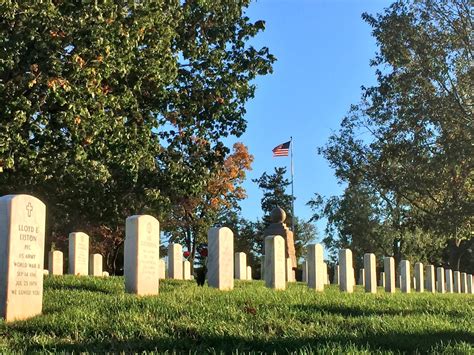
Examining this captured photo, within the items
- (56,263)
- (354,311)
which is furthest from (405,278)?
(354,311)

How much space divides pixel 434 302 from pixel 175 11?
1108 centimetres

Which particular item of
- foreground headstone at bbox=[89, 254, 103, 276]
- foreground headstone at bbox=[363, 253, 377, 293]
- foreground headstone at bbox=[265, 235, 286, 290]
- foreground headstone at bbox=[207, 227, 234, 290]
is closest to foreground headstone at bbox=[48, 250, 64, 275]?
foreground headstone at bbox=[89, 254, 103, 276]

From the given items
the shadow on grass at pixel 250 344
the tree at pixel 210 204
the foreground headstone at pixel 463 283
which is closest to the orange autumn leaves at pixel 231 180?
the tree at pixel 210 204

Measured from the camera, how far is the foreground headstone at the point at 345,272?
16559mm

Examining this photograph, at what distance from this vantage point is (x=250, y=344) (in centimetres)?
643

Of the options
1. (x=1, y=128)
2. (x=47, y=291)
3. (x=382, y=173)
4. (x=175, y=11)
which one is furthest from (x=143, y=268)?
(x=382, y=173)

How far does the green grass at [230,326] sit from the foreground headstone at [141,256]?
106 centimetres

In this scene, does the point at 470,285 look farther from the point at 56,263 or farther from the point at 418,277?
the point at 56,263

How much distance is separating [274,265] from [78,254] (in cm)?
770

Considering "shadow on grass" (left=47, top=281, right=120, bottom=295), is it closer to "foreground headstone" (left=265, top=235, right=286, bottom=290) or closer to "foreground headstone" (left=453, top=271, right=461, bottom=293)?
"foreground headstone" (left=265, top=235, right=286, bottom=290)

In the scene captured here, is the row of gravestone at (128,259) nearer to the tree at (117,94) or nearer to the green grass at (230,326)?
the green grass at (230,326)

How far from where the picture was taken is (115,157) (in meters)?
16.8

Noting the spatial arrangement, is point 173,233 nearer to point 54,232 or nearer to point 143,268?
point 54,232

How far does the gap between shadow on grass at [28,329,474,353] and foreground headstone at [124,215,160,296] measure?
3.97 m
